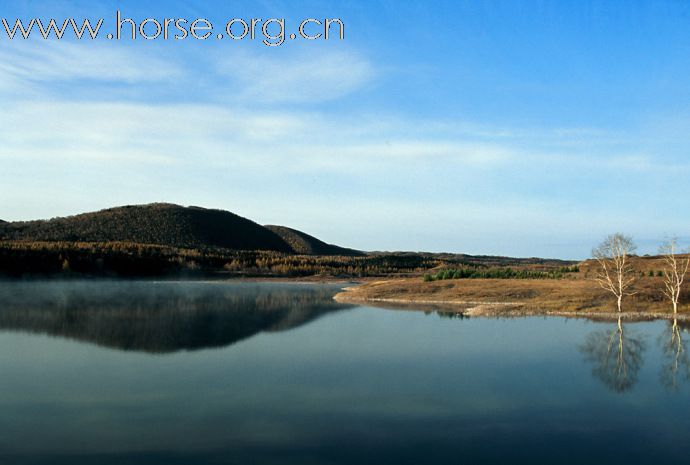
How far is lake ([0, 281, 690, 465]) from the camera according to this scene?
46.5 feet

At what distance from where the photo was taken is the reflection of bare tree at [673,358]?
73.7 ft

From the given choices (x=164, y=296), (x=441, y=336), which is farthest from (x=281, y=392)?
(x=164, y=296)

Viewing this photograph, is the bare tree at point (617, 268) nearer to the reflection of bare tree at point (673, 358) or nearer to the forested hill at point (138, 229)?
the reflection of bare tree at point (673, 358)

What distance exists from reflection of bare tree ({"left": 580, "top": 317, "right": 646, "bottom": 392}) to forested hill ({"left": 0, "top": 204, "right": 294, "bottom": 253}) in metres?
137

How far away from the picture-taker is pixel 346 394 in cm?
1964

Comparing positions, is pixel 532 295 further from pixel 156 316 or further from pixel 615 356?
pixel 156 316

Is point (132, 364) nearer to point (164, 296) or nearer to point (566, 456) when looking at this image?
point (566, 456)

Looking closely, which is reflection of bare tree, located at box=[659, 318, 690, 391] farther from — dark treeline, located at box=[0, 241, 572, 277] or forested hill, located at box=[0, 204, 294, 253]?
forested hill, located at box=[0, 204, 294, 253]

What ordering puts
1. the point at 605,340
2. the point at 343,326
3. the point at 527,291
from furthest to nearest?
the point at 527,291
the point at 343,326
the point at 605,340

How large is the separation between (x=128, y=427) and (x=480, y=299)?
4037 cm

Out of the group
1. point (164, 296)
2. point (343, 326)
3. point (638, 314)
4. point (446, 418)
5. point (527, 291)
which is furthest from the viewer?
point (164, 296)

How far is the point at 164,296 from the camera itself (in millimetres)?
66625

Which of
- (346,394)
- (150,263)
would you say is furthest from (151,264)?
(346,394)

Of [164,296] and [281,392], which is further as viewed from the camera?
[164,296]
